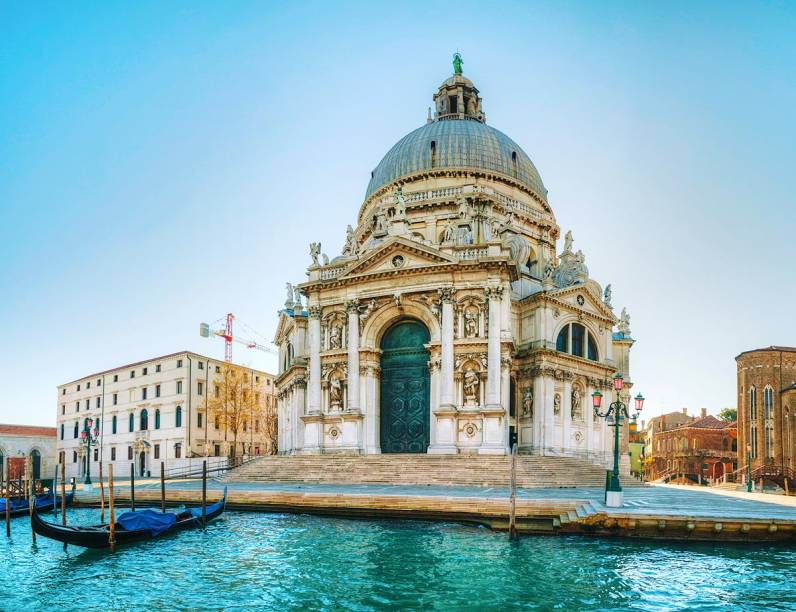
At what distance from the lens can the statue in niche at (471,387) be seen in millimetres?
29188

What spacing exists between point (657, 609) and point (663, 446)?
52461 millimetres

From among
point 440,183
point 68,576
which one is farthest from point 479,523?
point 440,183

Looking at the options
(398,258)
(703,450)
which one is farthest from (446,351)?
(703,450)

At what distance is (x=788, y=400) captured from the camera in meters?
40.8

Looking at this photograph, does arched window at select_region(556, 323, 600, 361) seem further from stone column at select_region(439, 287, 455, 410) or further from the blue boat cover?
the blue boat cover

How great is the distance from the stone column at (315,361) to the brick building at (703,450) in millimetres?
31382

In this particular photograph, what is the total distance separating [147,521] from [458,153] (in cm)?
2665

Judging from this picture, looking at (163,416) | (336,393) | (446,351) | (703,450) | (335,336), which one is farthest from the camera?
(703,450)

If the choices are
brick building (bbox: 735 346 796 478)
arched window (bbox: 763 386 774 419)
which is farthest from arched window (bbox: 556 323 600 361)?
arched window (bbox: 763 386 774 419)

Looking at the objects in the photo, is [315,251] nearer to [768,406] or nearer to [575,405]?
[575,405]

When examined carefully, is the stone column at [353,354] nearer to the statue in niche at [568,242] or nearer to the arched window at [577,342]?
the arched window at [577,342]

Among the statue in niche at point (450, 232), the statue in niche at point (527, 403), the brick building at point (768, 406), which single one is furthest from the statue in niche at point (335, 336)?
the brick building at point (768, 406)

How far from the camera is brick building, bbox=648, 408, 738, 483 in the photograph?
52781 mm

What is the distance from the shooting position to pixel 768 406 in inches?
1649
